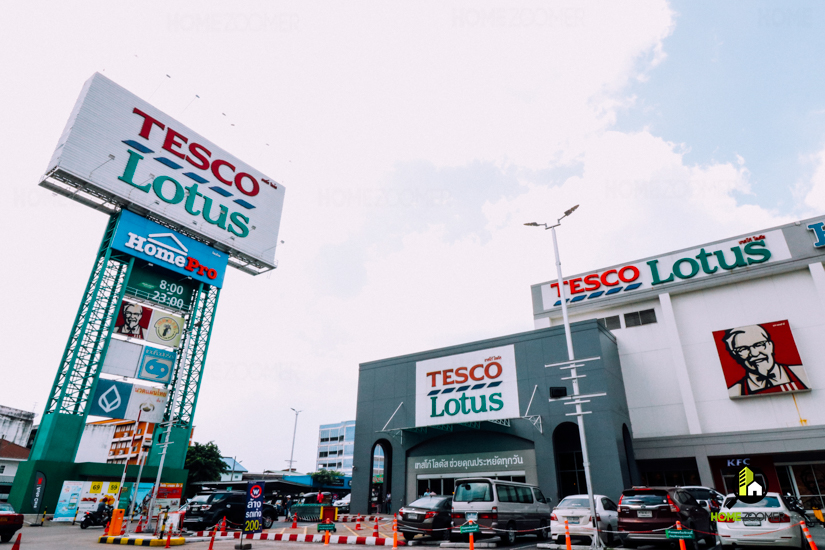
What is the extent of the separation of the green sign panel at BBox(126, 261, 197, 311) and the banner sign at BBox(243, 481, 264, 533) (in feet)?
88.9

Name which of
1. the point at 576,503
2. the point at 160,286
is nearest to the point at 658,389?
the point at 576,503

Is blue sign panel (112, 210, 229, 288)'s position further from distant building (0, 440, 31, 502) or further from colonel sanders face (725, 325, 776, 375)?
colonel sanders face (725, 325, 776, 375)

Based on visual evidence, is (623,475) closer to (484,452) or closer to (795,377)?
(484,452)

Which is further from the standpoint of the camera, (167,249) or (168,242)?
(168,242)

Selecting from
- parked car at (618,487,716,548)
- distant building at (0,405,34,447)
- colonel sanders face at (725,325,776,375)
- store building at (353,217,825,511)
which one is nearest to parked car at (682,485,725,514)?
parked car at (618,487,716,548)

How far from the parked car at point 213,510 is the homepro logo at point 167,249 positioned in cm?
2201

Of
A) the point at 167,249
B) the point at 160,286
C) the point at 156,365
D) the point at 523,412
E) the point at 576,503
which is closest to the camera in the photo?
the point at 576,503

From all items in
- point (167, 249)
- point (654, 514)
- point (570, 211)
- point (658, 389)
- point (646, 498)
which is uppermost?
point (167, 249)

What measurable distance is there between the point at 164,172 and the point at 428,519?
35.8 meters

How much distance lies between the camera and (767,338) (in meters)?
27.1

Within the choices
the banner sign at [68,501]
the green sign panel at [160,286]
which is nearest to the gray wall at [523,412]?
the banner sign at [68,501]

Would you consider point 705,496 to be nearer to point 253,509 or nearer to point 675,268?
point 253,509

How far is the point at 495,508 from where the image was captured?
15750 millimetres

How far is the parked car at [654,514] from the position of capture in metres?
12.8
